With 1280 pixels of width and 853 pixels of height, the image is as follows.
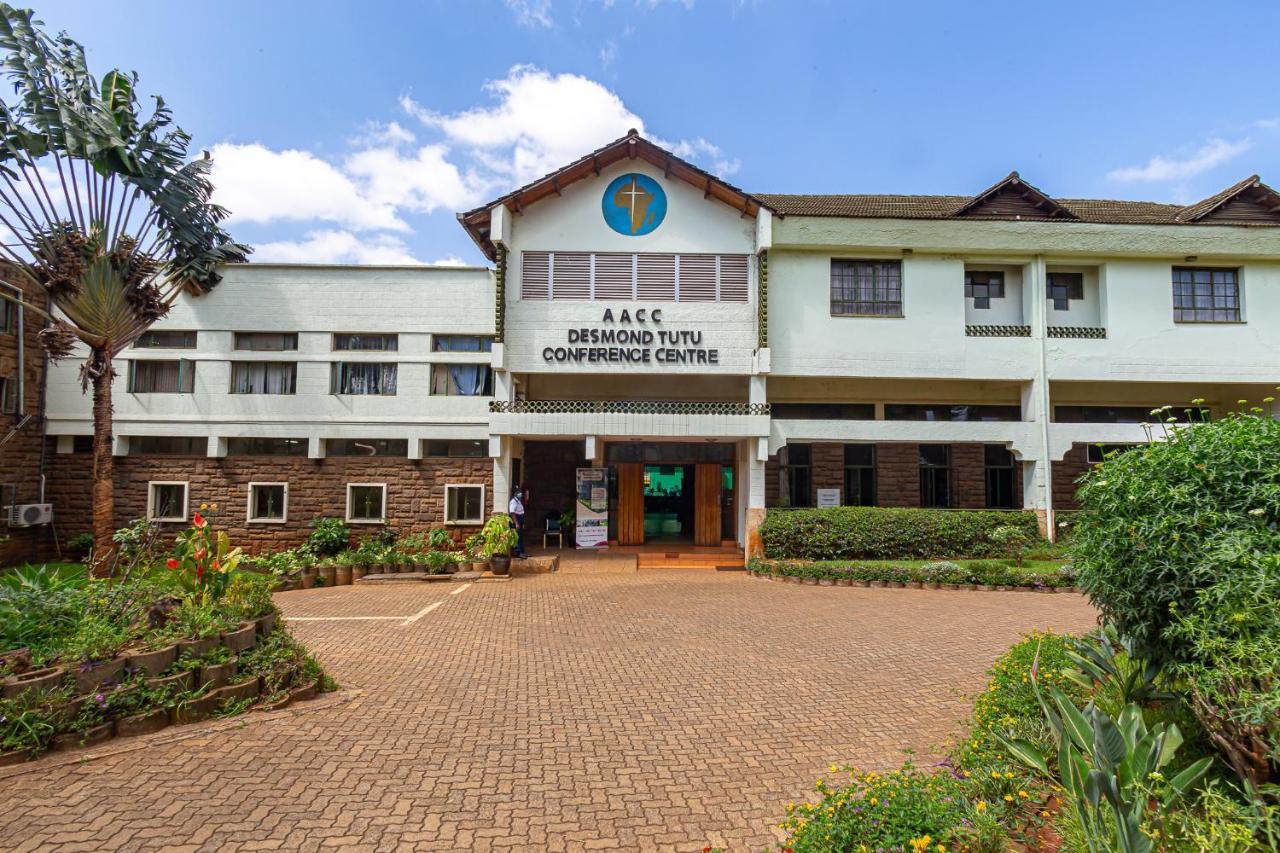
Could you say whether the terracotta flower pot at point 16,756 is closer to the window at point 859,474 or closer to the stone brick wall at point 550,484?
the stone brick wall at point 550,484

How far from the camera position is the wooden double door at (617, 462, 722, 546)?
17.8 meters

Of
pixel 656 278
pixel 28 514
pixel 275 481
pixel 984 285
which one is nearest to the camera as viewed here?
pixel 28 514

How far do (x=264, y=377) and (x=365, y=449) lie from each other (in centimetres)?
353

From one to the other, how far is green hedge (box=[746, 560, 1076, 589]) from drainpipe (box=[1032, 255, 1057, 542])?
115 inches

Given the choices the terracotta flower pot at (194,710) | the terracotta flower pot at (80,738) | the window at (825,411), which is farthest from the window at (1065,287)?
the terracotta flower pot at (80,738)

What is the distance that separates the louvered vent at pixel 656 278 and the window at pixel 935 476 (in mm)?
9436

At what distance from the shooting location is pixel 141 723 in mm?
5078

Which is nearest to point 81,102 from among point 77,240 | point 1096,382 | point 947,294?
point 77,240

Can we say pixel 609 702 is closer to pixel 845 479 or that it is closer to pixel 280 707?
pixel 280 707

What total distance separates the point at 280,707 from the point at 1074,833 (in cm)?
637

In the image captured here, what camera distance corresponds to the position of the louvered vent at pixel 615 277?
1570cm

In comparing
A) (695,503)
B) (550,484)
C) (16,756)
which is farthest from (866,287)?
(16,756)

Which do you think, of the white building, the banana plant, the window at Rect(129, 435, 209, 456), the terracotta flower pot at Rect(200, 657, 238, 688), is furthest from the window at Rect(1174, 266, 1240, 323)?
the window at Rect(129, 435, 209, 456)

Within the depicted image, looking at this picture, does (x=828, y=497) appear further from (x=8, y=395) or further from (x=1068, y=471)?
(x=8, y=395)
